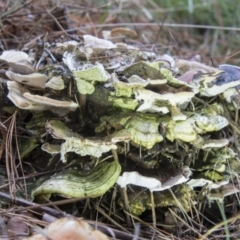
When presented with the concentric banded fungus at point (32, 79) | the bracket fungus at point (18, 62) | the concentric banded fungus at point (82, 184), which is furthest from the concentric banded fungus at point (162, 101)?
the bracket fungus at point (18, 62)

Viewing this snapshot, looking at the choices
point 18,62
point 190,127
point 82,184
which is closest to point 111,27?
point 18,62

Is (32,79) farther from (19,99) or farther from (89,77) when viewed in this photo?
(89,77)

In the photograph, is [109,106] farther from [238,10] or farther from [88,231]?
[238,10]

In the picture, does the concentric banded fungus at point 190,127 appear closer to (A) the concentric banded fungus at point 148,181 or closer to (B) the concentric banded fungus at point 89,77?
(A) the concentric banded fungus at point 148,181

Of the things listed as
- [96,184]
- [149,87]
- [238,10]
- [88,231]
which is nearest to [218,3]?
[238,10]

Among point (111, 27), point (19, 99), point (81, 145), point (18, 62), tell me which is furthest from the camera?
point (111, 27)

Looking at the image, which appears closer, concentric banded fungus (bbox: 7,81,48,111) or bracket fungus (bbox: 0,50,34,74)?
concentric banded fungus (bbox: 7,81,48,111)

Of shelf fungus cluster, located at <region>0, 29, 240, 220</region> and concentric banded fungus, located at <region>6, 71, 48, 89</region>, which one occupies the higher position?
concentric banded fungus, located at <region>6, 71, 48, 89</region>

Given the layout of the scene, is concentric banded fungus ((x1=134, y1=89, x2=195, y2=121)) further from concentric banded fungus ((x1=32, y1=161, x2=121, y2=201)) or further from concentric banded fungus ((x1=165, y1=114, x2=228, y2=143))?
concentric banded fungus ((x1=32, y1=161, x2=121, y2=201))

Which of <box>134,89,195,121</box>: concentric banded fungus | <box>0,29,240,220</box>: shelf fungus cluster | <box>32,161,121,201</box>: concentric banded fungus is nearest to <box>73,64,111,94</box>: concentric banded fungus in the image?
<box>0,29,240,220</box>: shelf fungus cluster
